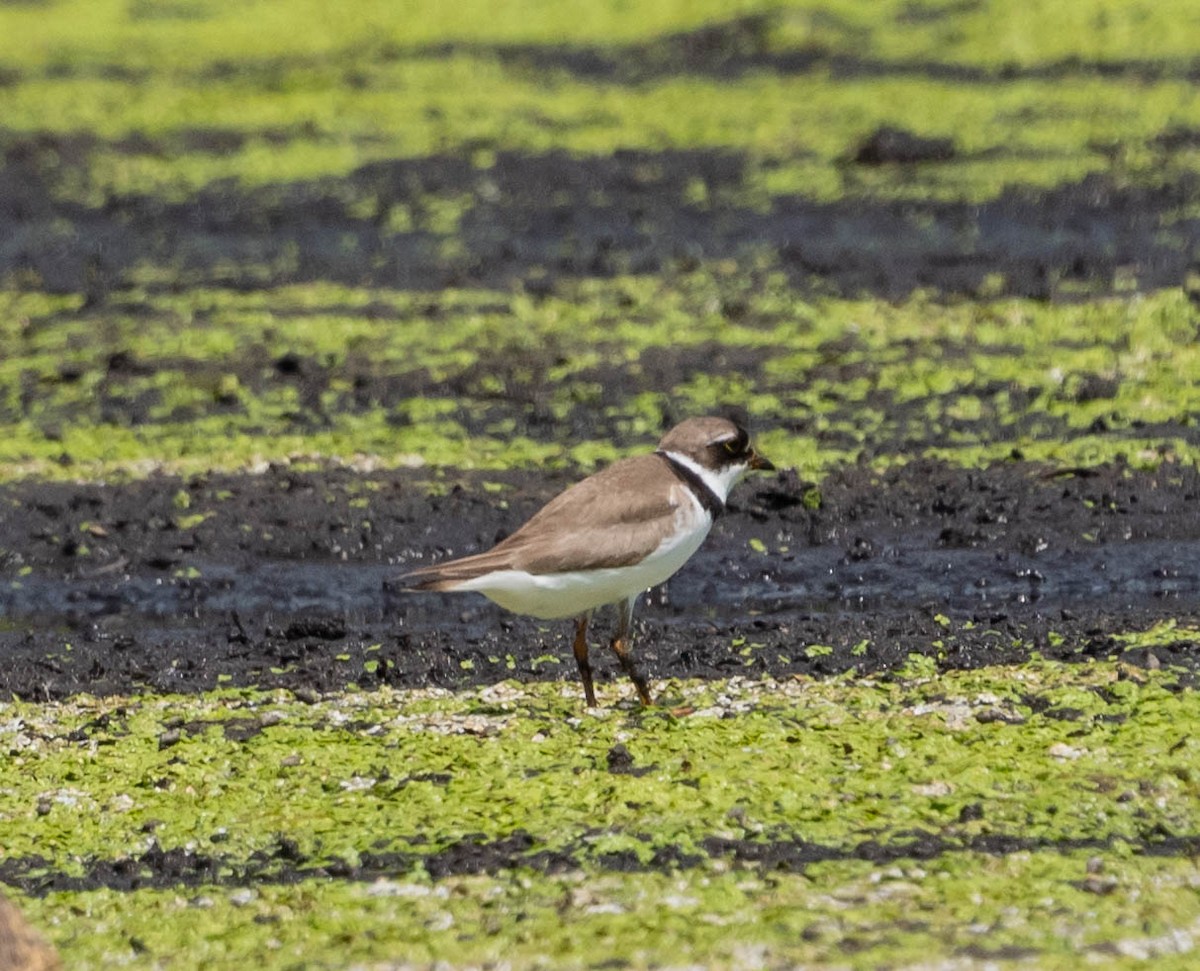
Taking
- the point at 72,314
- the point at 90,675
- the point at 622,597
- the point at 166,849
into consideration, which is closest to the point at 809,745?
the point at 622,597

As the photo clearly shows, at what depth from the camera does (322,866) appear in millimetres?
5488

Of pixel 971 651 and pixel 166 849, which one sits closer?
pixel 166 849

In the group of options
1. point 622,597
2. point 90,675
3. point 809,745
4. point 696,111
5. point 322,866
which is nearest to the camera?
point 322,866

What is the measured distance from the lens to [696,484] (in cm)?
674

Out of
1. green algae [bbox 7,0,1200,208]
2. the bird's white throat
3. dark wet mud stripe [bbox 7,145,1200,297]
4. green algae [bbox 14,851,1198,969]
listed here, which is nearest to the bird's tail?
the bird's white throat

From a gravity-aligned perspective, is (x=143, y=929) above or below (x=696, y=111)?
below

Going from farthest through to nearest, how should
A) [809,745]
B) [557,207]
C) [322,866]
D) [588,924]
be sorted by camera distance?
[557,207]
[809,745]
[322,866]
[588,924]

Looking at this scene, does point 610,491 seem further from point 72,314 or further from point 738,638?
point 72,314

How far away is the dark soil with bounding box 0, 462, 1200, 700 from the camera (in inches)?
277

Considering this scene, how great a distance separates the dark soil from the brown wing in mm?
697

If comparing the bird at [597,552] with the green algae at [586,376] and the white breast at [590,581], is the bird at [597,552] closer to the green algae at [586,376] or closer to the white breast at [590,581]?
the white breast at [590,581]

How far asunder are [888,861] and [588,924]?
84cm

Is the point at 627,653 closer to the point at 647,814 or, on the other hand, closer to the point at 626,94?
the point at 647,814

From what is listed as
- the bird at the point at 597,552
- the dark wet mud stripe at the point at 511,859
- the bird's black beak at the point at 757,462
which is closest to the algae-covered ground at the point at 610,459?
the dark wet mud stripe at the point at 511,859
